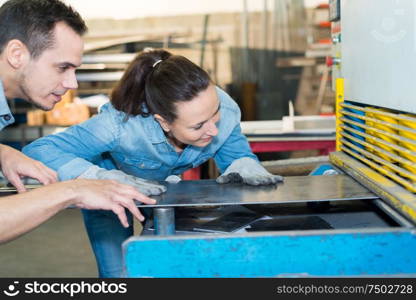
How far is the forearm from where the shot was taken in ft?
4.10

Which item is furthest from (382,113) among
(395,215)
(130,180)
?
(130,180)

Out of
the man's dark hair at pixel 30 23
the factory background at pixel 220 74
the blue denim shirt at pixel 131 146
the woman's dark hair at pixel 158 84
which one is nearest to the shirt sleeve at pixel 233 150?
the blue denim shirt at pixel 131 146

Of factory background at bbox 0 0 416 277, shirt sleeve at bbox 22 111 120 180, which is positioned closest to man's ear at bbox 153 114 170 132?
shirt sleeve at bbox 22 111 120 180

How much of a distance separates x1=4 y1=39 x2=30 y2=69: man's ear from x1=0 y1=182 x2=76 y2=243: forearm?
17.6 inches

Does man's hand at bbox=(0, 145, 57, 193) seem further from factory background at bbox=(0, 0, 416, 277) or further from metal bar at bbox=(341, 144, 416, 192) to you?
factory background at bbox=(0, 0, 416, 277)

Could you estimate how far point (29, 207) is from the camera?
49.9 inches

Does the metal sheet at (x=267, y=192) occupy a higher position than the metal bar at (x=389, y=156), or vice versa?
the metal bar at (x=389, y=156)

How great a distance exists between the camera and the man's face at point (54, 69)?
63.0 inches

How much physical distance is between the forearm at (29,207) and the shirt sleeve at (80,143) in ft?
1.26

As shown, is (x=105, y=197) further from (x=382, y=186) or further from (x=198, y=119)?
(x=382, y=186)

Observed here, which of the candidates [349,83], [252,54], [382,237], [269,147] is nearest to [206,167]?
[269,147]

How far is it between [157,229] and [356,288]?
1.64ft

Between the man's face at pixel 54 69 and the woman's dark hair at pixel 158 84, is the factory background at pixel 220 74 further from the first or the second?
the man's face at pixel 54 69

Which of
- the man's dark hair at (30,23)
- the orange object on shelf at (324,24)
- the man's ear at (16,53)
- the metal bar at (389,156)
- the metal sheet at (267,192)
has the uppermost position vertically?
the orange object on shelf at (324,24)
